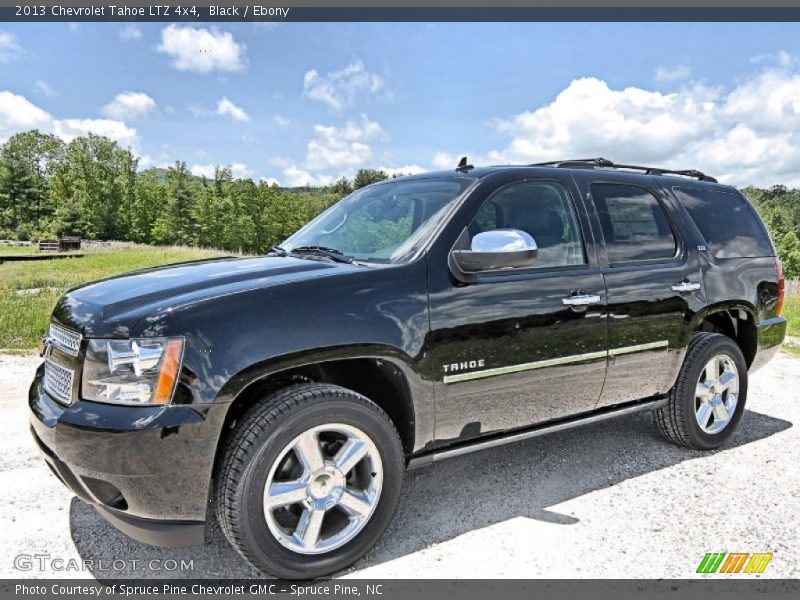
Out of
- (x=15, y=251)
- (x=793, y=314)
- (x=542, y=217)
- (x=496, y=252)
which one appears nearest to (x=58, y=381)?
(x=496, y=252)

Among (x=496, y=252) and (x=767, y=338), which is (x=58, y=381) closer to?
(x=496, y=252)

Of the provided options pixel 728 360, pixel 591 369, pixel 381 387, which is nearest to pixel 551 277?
pixel 591 369

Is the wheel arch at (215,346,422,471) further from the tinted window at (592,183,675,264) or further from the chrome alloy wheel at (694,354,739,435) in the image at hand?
the chrome alloy wheel at (694,354,739,435)

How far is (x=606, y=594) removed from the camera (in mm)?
2689

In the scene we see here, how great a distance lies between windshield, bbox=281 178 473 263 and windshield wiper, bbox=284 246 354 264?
0.03 m

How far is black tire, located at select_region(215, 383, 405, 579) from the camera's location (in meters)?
2.55

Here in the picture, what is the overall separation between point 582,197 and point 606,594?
2317 millimetres

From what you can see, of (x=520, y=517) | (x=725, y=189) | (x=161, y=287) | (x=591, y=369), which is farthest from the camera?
(x=725, y=189)

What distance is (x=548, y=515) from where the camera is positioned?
340 centimetres

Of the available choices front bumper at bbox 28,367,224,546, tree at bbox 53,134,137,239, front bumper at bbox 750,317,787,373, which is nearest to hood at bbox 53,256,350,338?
front bumper at bbox 28,367,224,546

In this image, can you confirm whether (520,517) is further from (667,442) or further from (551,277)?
(667,442)

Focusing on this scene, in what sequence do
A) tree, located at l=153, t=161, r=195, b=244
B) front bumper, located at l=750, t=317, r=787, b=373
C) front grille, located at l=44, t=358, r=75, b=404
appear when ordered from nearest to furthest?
front grille, located at l=44, t=358, r=75, b=404
front bumper, located at l=750, t=317, r=787, b=373
tree, located at l=153, t=161, r=195, b=244

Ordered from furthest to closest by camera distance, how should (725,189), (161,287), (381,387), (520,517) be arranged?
1. (725,189)
2. (520,517)
3. (381,387)
4. (161,287)

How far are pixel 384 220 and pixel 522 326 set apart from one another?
1.08m
